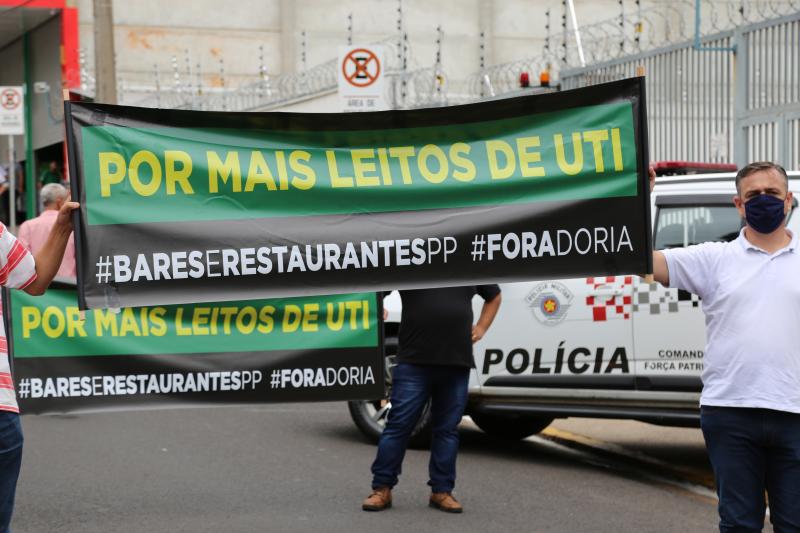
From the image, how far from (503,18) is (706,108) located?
93.8 ft

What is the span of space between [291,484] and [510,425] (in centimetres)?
249

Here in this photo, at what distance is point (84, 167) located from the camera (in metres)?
5.83

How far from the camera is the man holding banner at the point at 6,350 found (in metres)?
4.55

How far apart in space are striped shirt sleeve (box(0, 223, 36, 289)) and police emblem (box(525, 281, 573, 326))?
458 centimetres

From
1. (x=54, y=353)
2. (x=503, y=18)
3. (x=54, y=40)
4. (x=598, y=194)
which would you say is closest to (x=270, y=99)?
(x=54, y=40)

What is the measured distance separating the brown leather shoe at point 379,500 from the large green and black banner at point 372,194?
1816 mm

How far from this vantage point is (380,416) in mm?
9555

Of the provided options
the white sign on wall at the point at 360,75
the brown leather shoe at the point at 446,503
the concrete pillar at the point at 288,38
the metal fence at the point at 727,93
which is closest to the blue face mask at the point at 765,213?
the brown leather shoe at the point at 446,503

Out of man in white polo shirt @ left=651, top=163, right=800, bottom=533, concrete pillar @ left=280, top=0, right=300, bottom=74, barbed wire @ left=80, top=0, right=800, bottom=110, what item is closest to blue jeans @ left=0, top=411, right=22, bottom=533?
man in white polo shirt @ left=651, top=163, right=800, bottom=533

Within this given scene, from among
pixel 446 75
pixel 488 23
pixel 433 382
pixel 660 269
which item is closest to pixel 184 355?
pixel 433 382

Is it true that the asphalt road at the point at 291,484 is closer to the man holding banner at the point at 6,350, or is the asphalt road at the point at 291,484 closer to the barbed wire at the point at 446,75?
the man holding banner at the point at 6,350

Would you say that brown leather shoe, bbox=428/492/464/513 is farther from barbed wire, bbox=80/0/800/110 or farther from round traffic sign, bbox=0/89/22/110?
round traffic sign, bbox=0/89/22/110

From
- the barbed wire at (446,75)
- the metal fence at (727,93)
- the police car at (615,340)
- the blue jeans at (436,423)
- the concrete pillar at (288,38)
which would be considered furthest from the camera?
the concrete pillar at (288,38)

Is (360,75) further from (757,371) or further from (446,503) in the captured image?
(757,371)
